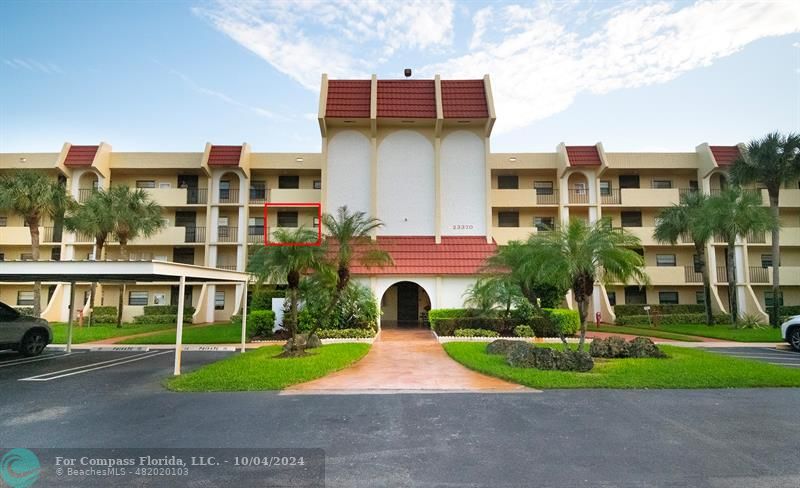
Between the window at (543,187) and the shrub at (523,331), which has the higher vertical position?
the window at (543,187)

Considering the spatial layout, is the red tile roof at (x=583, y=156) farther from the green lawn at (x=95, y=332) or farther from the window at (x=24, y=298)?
the window at (x=24, y=298)

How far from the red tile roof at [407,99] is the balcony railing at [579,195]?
1128 cm

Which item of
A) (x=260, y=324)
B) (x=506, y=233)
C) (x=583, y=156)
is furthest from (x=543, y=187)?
(x=260, y=324)

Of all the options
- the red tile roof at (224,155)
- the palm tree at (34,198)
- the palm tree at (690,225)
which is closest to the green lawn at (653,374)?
the palm tree at (690,225)

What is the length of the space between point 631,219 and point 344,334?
22383 millimetres

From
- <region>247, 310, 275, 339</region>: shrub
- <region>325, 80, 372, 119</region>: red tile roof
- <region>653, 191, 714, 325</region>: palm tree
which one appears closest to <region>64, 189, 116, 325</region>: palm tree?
<region>247, 310, 275, 339</region>: shrub

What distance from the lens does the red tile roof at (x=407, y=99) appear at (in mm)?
22828

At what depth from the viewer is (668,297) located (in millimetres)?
28156

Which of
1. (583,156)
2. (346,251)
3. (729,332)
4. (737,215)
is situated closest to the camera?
(346,251)

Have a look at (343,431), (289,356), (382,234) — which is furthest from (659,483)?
(382,234)

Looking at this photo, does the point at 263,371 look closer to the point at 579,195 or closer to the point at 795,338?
the point at 795,338

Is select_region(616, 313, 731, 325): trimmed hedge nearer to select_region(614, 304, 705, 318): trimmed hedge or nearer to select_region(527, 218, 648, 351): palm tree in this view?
select_region(614, 304, 705, 318): trimmed hedge

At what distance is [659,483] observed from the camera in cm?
454

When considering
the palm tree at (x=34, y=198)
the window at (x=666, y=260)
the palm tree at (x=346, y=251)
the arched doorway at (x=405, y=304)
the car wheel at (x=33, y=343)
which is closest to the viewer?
the car wheel at (x=33, y=343)
